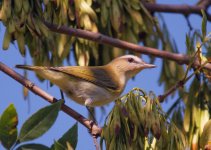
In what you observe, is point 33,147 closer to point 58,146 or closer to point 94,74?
point 58,146

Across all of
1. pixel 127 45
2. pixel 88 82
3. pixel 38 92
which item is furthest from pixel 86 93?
pixel 38 92

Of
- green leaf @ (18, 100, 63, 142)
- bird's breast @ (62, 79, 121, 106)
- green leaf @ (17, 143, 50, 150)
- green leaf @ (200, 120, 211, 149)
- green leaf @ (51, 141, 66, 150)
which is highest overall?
green leaf @ (18, 100, 63, 142)

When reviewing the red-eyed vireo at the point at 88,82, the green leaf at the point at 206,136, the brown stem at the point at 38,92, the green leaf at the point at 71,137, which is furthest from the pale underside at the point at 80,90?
the green leaf at the point at 71,137

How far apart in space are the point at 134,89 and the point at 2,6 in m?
0.74

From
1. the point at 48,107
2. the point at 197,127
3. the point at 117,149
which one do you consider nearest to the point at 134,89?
the point at 117,149

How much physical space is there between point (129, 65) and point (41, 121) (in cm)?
260

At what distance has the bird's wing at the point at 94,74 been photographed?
10.7ft

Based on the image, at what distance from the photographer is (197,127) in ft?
9.82

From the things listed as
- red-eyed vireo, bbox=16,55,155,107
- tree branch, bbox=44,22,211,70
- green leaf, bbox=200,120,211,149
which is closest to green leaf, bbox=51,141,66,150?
green leaf, bbox=200,120,211,149

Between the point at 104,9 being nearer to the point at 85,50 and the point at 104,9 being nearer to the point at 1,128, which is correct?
the point at 85,50

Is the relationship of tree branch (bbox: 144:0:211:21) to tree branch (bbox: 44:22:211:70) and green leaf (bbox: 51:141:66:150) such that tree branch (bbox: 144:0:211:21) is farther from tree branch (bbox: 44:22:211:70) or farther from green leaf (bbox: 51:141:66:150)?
green leaf (bbox: 51:141:66:150)

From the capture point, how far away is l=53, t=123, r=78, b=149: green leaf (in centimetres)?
130

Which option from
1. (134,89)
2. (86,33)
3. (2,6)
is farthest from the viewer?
(86,33)

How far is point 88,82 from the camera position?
3.37 metres
